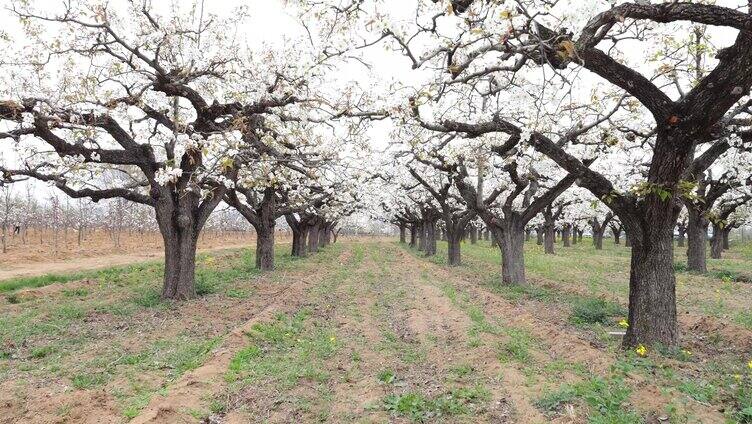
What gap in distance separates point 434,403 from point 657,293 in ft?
13.9

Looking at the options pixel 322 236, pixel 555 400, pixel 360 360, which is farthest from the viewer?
pixel 322 236

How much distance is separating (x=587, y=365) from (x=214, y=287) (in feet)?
40.1

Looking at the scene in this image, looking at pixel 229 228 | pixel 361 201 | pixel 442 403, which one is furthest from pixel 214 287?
pixel 229 228

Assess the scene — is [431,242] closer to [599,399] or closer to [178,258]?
[178,258]

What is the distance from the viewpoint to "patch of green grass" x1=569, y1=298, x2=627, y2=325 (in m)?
11.0

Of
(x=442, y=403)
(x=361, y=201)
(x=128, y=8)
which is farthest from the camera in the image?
(x=361, y=201)

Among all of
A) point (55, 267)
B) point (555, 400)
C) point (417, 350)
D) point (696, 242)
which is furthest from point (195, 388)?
point (55, 267)

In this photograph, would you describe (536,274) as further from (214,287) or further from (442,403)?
(442,403)

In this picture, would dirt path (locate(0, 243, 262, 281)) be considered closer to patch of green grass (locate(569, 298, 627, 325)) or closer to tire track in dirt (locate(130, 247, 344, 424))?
tire track in dirt (locate(130, 247, 344, 424))

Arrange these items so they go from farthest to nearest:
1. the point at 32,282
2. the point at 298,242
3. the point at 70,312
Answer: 1. the point at 298,242
2. the point at 32,282
3. the point at 70,312

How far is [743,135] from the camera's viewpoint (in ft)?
25.7

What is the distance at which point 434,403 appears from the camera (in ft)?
19.8

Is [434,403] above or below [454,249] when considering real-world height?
below

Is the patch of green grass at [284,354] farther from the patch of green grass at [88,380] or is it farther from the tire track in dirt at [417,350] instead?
the patch of green grass at [88,380]
